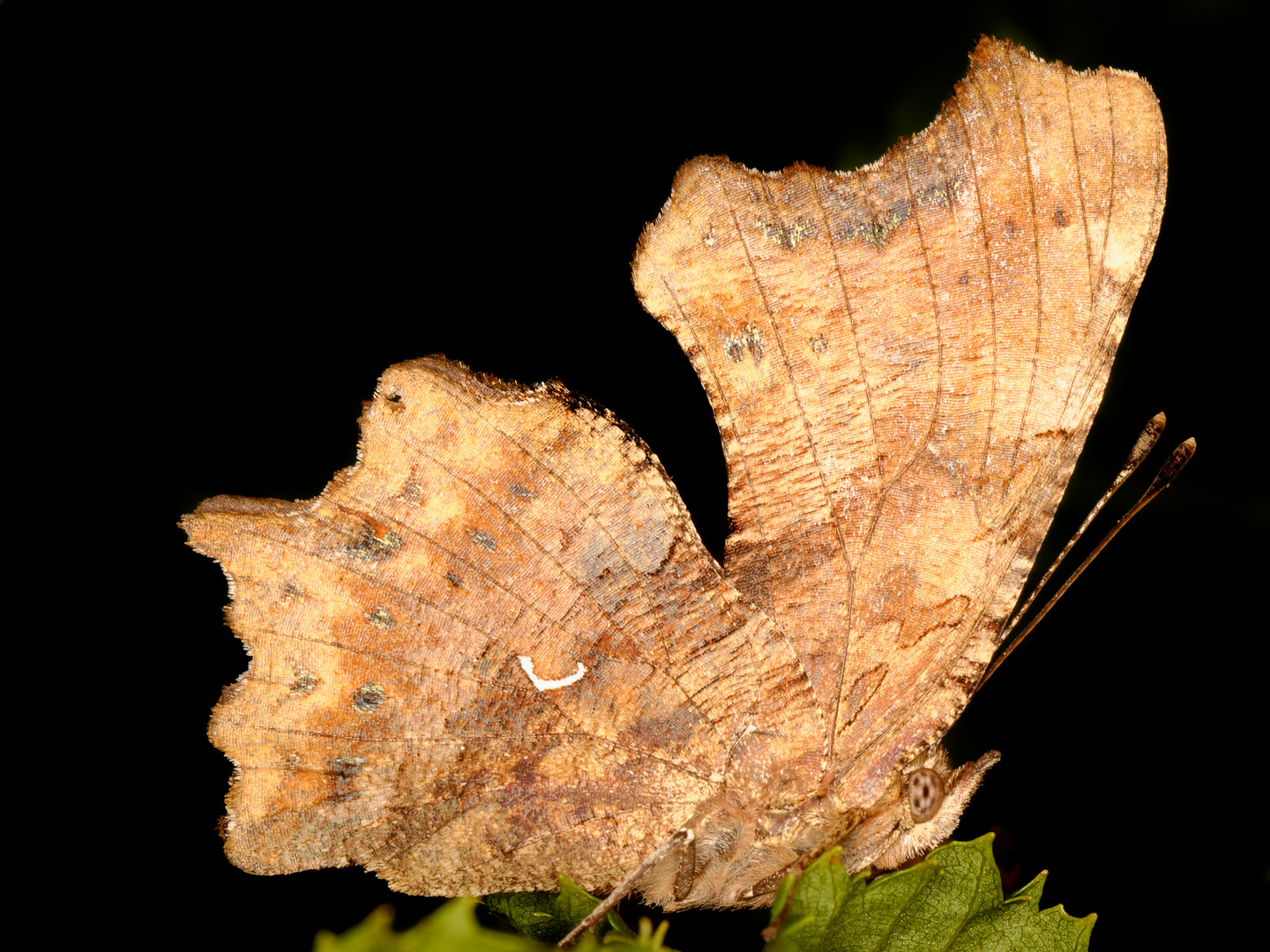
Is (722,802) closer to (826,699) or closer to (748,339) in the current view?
(826,699)

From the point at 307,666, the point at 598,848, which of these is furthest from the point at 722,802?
the point at 307,666

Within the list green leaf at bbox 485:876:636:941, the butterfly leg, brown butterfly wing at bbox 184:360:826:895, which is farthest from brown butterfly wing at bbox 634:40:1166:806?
green leaf at bbox 485:876:636:941

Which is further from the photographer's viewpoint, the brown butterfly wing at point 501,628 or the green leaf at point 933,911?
the brown butterfly wing at point 501,628

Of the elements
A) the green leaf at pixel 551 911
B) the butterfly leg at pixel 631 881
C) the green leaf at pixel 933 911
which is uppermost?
the green leaf at pixel 933 911

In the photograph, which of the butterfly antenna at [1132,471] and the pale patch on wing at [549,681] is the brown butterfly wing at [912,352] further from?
the pale patch on wing at [549,681]

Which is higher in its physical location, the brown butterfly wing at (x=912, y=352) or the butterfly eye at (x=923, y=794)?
the brown butterfly wing at (x=912, y=352)

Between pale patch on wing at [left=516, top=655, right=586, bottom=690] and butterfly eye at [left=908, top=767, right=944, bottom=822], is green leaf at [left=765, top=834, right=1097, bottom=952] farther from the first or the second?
pale patch on wing at [left=516, top=655, right=586, bottom=690]

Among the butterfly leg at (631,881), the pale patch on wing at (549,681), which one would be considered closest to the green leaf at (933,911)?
the butterfly leg at (631,881)
